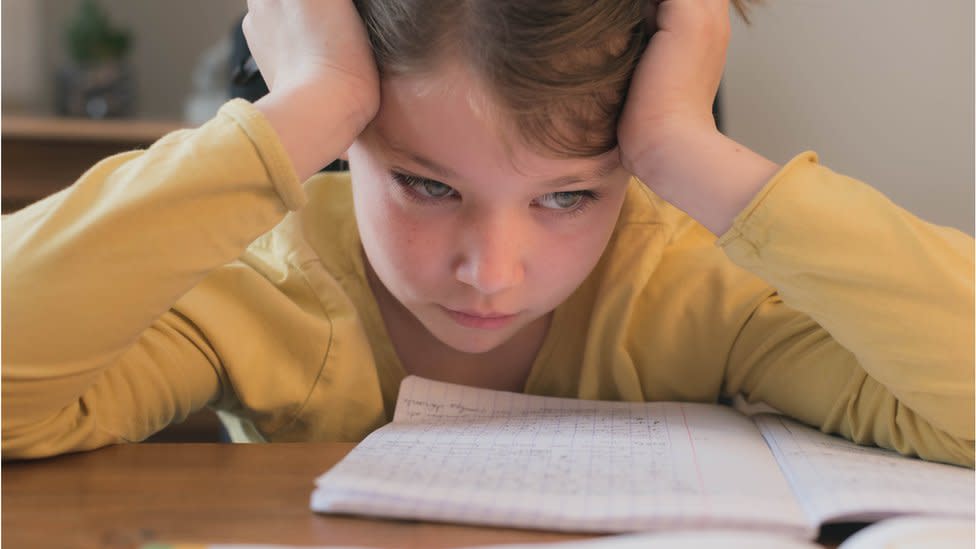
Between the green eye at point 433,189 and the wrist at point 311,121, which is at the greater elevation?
the wrist at point 311,121

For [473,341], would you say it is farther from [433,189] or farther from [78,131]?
[78,131]

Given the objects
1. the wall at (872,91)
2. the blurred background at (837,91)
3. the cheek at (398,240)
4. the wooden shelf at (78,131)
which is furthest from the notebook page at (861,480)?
the wooden shelf at (78,131)

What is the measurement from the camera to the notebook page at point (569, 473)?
52cm

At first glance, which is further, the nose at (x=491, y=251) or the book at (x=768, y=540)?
Answer: the nose at (x=491, y=251)

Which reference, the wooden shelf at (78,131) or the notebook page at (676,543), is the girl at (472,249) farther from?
the wooden shelf at (78,131)

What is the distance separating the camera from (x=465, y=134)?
69 centimetres

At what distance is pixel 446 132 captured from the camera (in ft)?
2.28

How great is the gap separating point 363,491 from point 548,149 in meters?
0.28

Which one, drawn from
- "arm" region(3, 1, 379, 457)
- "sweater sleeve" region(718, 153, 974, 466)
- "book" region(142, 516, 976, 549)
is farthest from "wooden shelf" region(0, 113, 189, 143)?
"book" region(142, 516, 976, 549)

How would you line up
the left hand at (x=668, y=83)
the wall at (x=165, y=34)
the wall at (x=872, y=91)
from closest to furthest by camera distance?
the left hand at (x=668, y=83) → the wall at (x=872, y=91) → the wall at (x=165, y=34)

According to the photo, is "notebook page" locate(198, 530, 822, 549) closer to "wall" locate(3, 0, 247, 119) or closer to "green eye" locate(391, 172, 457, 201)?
"green eye" locate(391, 172, 457, 201)

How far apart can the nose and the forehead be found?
0.12 feet

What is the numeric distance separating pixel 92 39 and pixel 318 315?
5.24 feet

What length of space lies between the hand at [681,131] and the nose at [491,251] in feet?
0.39
